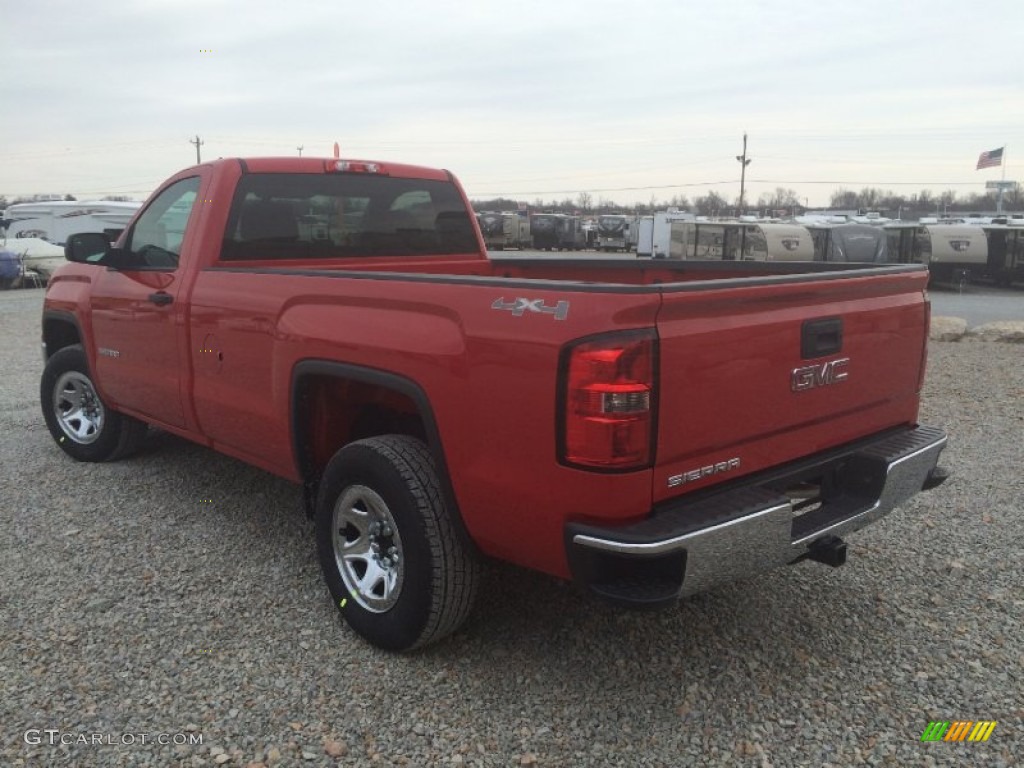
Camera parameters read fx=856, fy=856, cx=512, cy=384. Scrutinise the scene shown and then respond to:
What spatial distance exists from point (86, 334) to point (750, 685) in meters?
4.30

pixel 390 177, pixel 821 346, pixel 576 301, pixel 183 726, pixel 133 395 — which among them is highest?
pixel 390 177

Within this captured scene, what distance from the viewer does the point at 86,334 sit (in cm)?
521

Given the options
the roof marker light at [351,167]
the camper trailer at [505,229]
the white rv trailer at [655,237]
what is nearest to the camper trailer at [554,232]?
the camper trailer at [505,229]

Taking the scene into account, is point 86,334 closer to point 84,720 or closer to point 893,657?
point 84,720

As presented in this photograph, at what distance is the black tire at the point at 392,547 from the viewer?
2969 mm

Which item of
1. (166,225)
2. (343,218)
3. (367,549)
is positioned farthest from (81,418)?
(367,549)

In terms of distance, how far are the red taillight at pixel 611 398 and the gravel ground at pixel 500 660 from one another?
0.98 meters

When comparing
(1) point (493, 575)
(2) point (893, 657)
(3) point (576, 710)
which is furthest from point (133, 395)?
(2) point (893, 657)

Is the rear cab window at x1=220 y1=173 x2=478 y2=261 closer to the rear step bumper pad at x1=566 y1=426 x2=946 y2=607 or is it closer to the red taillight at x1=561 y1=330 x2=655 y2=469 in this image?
the red taillight at x1=561 y1=330 x2=655 y2=469

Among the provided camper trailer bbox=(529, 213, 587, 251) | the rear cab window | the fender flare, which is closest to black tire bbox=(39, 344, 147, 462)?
the rear cab window

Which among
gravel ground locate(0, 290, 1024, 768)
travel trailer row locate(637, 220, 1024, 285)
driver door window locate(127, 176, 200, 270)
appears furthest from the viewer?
travel trailer row locate(637, 220, 1024, 285)

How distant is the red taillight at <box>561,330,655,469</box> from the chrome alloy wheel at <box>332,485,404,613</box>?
0.99 metres

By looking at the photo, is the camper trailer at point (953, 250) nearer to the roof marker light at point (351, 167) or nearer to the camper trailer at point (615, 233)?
the camper trailer at point (615, 233)

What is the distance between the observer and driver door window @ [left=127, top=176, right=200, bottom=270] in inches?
176
